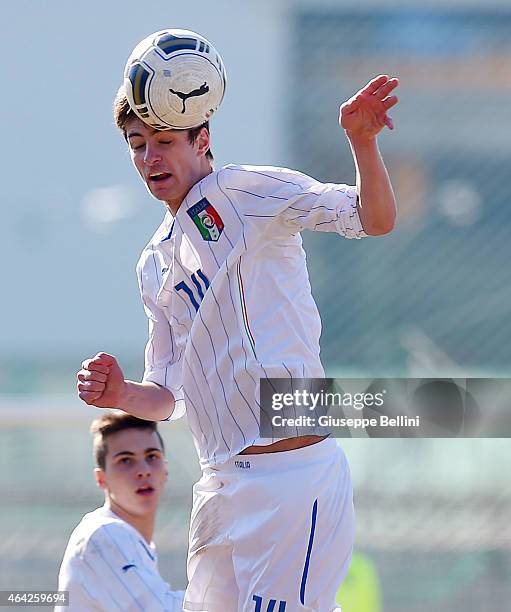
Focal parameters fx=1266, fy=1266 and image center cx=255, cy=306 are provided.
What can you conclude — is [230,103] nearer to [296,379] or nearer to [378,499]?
[378,499]

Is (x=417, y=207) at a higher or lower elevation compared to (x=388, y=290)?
higher

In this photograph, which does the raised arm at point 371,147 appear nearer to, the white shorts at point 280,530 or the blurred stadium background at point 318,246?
A: the white shorts at point 280,530

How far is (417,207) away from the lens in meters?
6.82

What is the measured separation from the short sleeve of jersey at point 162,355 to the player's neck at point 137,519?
73cm

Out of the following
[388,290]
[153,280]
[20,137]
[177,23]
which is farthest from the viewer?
[20,137]

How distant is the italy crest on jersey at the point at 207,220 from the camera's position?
221 centimetres

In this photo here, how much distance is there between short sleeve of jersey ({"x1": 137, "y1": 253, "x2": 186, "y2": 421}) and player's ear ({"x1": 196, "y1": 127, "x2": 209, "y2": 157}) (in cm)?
26

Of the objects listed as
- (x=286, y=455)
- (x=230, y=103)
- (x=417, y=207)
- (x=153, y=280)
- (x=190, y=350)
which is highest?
(x=230, y=103)

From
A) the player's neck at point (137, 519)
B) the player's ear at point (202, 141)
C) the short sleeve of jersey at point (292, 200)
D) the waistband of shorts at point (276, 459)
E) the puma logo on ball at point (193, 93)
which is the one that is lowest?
the waistband of shorts at point (276, 459)

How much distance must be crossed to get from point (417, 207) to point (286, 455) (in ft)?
15.7

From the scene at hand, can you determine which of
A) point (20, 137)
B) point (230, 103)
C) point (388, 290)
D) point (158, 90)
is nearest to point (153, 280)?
point (158, 90)

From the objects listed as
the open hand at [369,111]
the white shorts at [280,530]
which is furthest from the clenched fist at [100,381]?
the open hand at [369,111]

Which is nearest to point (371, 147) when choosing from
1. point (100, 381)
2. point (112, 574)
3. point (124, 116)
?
point (124, 116)

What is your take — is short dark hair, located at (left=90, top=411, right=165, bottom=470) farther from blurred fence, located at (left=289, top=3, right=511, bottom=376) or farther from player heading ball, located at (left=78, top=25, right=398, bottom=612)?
blurred fence, located at (left=289, top=3, right=511, bottom=376)
